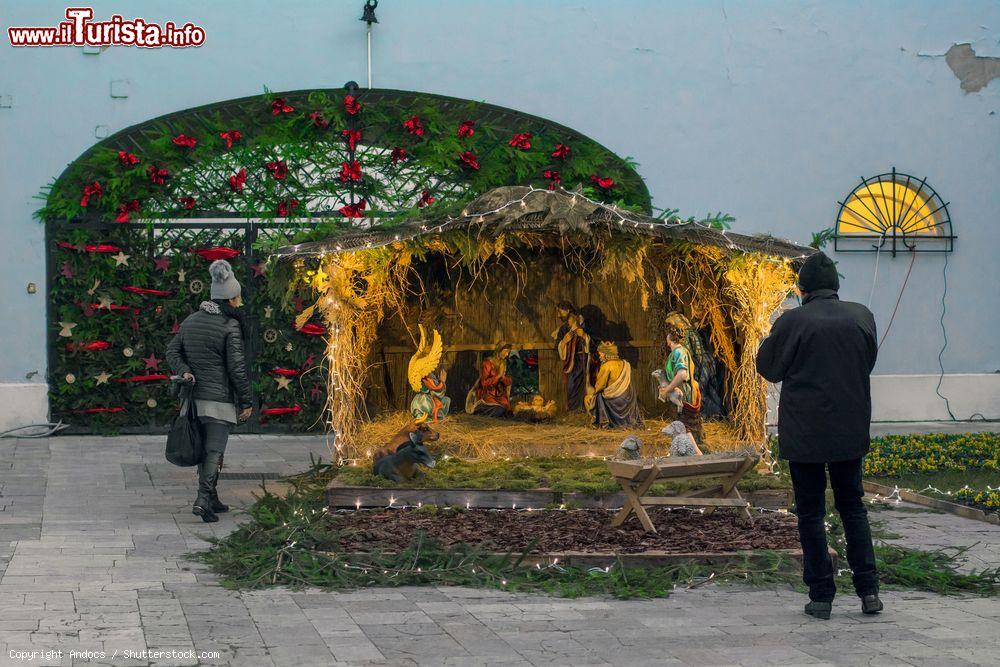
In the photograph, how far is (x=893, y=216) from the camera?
57.5 feet

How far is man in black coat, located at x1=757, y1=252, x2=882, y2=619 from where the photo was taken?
6914 millimetres

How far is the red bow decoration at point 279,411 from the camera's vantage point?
53.8 ft

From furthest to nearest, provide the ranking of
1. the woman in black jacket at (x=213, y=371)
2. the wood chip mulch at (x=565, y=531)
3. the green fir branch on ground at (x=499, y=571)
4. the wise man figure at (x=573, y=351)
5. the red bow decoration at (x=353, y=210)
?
the red bow decoration at (x=353, y=210) → the wise man figure at (x=573, y=351) → the woman in black jacket at (x=213, y=371) → the wood chip mulch at (x=565, y=531) → the green fir branch on ground at (x=499, y=571)

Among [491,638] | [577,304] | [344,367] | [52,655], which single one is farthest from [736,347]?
[52,655]

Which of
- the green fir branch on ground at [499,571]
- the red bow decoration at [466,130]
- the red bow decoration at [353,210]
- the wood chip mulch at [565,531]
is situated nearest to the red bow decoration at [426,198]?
the red bow decoration at [353,210]

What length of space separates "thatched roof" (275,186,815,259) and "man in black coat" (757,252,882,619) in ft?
12.0

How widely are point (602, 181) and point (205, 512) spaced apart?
25.4ft

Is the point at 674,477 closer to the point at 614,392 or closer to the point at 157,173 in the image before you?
the point at 614,392

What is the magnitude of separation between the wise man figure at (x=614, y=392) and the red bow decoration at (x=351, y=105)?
4662 mm

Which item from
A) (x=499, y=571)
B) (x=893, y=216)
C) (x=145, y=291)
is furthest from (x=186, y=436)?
(x=893, y=216)

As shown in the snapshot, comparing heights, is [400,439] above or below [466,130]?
below

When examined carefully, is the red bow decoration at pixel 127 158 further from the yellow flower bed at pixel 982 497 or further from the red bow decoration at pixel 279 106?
the yellow flower bed at pixel 982 497

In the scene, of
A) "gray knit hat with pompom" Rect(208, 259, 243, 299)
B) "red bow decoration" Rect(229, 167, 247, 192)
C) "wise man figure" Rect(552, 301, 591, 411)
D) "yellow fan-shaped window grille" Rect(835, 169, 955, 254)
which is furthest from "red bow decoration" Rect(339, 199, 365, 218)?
"yellow fan-shaped window grille" Rect(835, 169, 955, 254)

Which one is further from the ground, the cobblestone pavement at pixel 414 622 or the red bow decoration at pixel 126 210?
the red bow decoration at pixel 126 210
